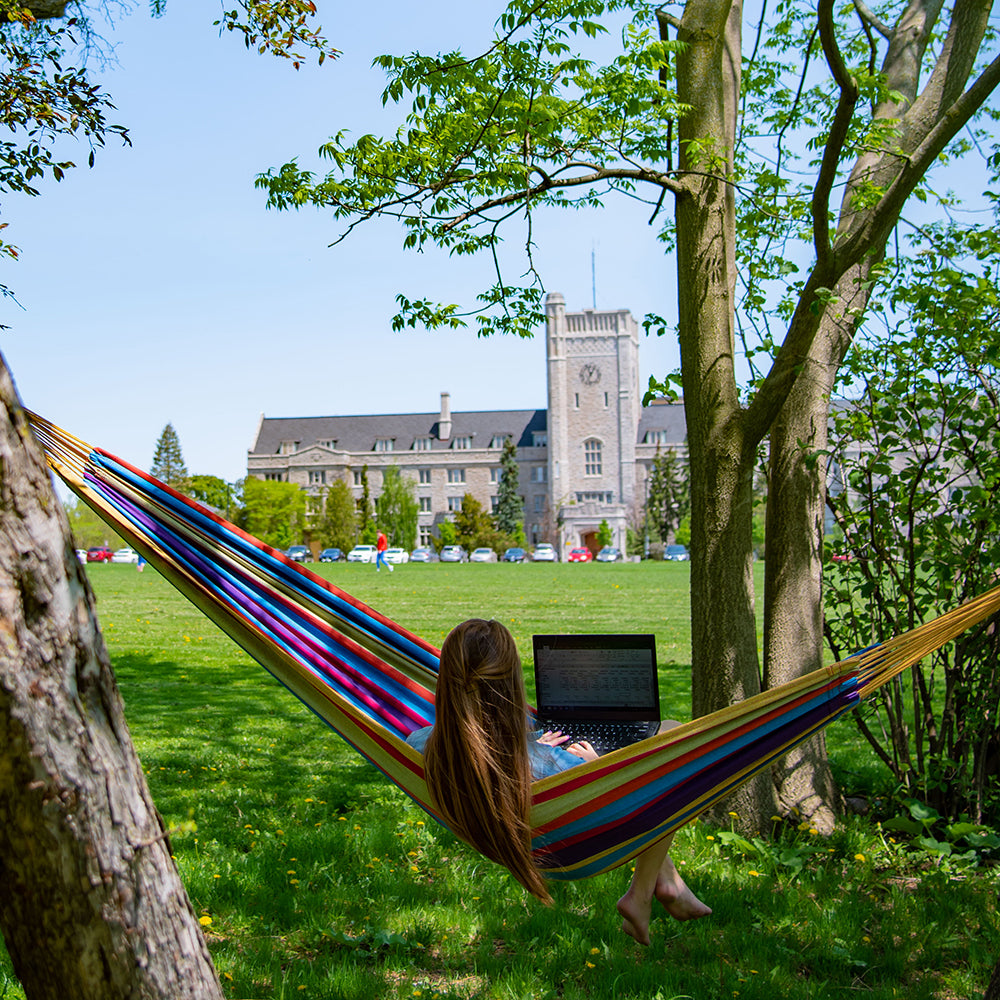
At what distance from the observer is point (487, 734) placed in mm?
2047

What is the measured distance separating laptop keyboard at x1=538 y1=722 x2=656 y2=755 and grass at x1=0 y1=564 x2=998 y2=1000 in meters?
0.53

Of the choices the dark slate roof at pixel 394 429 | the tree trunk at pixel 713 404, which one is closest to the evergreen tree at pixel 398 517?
the dark slate roof at pixel 394 429

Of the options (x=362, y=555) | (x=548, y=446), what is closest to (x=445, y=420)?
(x=548, y=446)

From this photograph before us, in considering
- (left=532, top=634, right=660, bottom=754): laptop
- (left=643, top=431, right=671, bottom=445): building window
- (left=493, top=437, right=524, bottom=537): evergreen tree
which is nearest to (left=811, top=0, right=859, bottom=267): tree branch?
(left=532, top=634, right=660, bottom=754): laptop

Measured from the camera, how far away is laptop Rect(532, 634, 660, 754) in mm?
2832

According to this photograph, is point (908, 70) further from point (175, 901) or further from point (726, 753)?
point (175, 901)

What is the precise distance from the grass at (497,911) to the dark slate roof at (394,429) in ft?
185

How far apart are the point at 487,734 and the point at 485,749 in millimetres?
31

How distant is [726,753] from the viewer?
2.19m

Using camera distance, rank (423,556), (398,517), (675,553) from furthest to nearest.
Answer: (398,517)
(423,556)
(675,553)

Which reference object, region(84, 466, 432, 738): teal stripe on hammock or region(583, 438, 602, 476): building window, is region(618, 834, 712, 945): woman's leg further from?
region(583, 438, 602, 476): building window

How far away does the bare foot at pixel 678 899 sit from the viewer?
2.41 m

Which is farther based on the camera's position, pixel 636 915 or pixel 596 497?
pixel 596 497

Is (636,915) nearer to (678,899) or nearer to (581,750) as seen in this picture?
(678,899)
